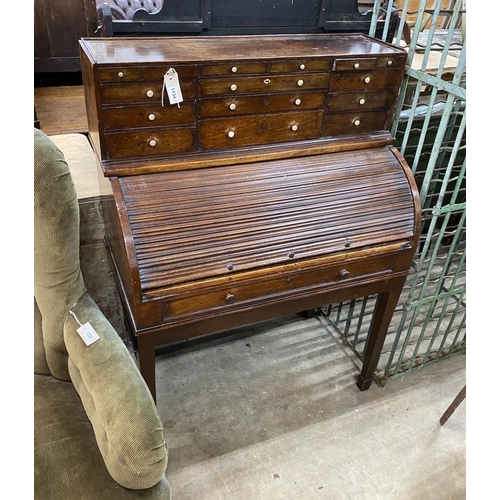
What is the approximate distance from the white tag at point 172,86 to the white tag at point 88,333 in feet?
2.37

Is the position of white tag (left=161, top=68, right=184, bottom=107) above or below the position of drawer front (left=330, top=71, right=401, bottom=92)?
below

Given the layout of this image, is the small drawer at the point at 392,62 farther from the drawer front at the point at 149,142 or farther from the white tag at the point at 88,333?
the white tag at the point at 88,333

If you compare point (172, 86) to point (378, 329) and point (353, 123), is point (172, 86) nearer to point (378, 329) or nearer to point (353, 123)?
point (353, 123)

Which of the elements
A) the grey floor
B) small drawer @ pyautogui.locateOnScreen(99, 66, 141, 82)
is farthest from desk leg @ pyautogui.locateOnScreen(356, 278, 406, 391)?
small drawer @ pyautogui.locateOnScreen(99, 66, 141, 82)

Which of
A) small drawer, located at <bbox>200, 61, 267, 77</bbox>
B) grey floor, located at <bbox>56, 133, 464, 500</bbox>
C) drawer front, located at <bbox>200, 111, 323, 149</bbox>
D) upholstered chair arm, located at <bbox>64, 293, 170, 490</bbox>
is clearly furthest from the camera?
grey floor, located at <bbox>56, 133, 464, 500</bbox>

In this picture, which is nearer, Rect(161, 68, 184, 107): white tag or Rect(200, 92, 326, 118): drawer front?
Rect(161, 68, 184, 107): white tag

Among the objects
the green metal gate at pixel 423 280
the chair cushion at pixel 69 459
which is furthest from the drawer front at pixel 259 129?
the chair cushion at pixel 69 459

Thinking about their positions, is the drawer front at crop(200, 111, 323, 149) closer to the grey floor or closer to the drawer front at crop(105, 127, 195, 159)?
the drawer front at crop(105, 127, 195, 159)

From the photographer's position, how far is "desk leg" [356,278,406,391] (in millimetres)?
1819

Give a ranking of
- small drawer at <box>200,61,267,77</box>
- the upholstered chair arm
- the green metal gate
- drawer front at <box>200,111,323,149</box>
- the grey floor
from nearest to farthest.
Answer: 1. the upholstered chair arm
2. small drawer at <box>200,61,267,77</box>
3. drawer front at <box>200,111,323,149</box>
4. the grey floor
5. the green metal gate

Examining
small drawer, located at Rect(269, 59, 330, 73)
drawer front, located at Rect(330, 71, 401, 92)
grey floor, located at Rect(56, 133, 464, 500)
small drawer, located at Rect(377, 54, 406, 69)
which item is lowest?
grey floor, located at Rect(56, 133, 464, 500)

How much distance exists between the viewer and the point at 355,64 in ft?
5.08

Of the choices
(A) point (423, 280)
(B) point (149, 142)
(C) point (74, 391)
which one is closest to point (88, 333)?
(C) point (74, 391)

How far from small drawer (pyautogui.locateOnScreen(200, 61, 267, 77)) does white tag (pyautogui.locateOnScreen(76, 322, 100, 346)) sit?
0.84 meters
